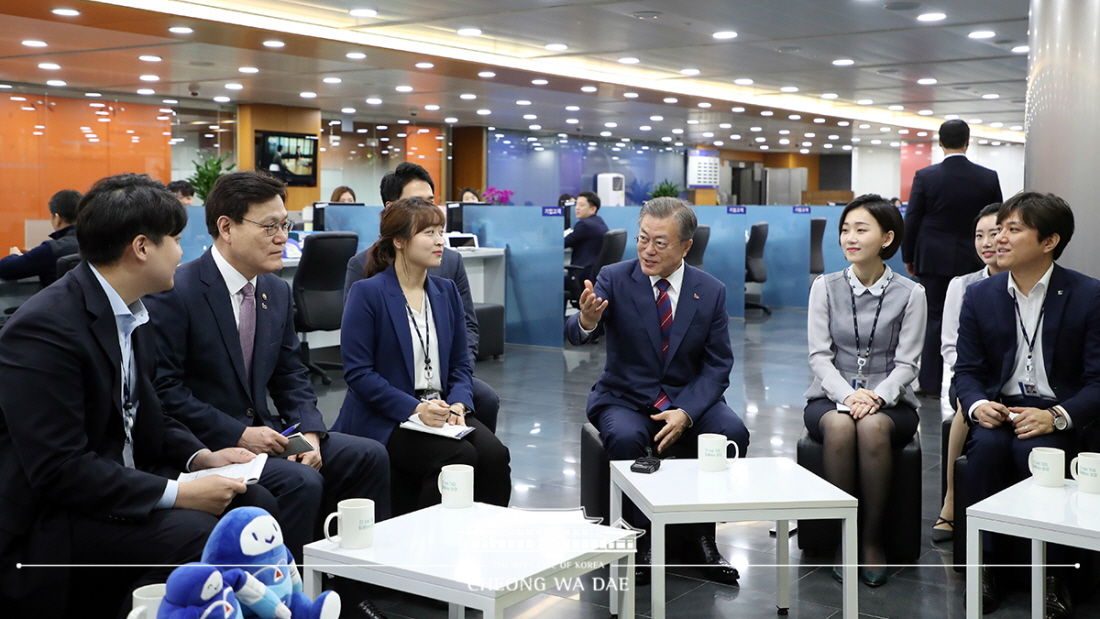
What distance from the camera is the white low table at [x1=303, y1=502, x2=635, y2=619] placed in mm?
1783

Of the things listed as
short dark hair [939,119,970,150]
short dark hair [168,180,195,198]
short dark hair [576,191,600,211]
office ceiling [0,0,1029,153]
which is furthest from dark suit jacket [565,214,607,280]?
short dark hair [939,119,970,150]

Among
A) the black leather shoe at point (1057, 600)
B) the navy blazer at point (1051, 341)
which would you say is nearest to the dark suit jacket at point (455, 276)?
the navy blazer at point (1051, 341)

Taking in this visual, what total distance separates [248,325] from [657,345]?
134 cm

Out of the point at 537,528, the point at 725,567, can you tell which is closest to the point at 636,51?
the point at 725,567

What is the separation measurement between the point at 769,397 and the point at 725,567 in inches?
131

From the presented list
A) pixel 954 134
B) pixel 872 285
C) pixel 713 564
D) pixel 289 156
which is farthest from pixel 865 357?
pixel 289 156

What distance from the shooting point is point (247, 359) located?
9.04 feet

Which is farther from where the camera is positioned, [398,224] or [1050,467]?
[398,224]

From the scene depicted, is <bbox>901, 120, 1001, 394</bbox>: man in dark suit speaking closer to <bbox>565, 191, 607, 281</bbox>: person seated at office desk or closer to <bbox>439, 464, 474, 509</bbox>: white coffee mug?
<bbox>565, 191, 607, 281</bbox>: person seated at office desk

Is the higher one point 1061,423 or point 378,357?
point 378,357

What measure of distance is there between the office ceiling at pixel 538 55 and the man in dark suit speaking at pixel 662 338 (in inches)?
189

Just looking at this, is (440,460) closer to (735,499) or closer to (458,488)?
(458,488)

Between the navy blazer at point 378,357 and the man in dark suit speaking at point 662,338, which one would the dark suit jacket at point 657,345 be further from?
the navy blazer at point 378,357

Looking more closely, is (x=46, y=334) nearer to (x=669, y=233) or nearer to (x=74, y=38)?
(x=669, y=233)
